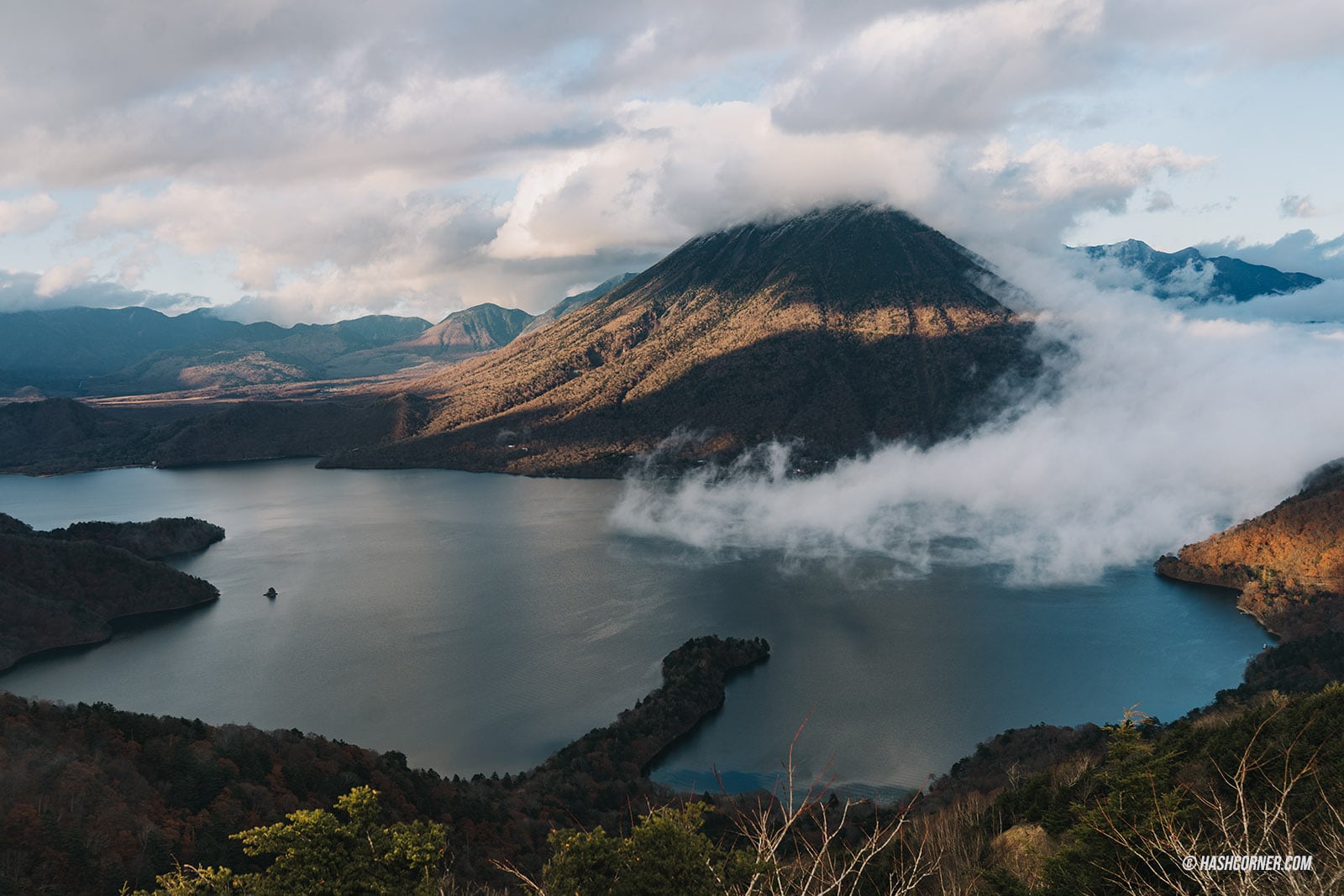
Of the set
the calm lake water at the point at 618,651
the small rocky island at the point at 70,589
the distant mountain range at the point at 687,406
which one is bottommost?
the calm lake water at the point at 618,651

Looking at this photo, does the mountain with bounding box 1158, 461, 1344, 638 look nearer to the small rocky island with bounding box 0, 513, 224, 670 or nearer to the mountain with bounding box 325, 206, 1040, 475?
the mountain with bounding box 325, 206, 1040, 475

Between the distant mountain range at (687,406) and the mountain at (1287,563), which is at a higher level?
the distant mountain range at (687,406)

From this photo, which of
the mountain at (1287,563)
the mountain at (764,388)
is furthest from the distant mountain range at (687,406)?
the mountain at (1287,563)

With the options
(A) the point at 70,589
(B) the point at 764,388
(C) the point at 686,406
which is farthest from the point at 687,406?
(A) the point at 70,589

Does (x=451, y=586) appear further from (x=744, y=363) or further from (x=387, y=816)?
(x=744, y=363)

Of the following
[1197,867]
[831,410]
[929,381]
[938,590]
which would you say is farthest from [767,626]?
[929,381]

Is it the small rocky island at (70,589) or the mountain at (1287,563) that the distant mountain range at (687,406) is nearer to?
the mountain at (1287,563)

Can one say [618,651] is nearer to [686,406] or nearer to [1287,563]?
[1287,563]
